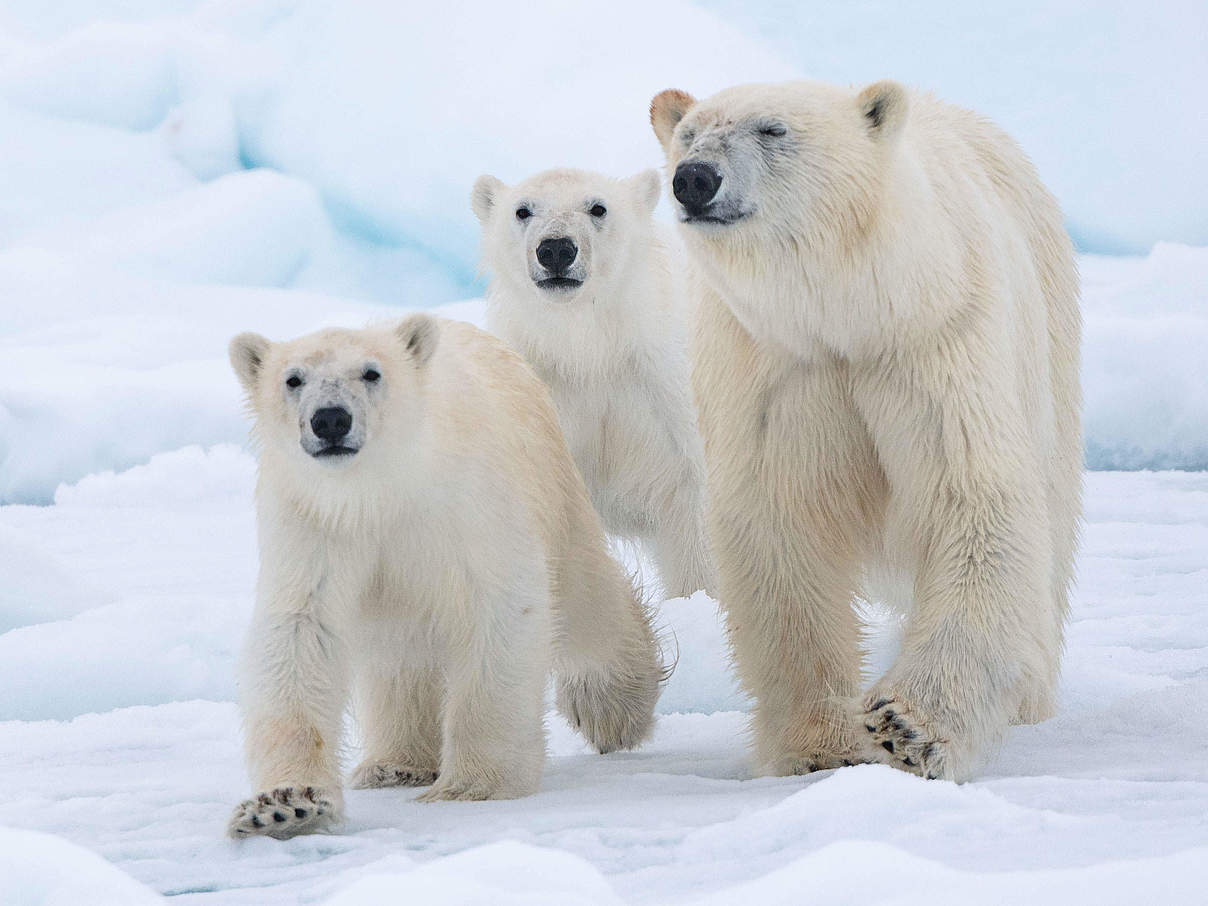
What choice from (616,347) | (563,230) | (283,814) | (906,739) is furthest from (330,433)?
(616,347)

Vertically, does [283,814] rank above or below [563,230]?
below

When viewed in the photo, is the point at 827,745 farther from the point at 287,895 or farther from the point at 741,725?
the point at 287,895

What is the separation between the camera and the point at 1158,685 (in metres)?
5.04

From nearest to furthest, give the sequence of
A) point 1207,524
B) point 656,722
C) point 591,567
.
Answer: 1. point 591,567
2. point 656,722
3. point 1207,524

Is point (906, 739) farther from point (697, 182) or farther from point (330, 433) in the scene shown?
point (330, 433)

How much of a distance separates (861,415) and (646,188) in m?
2.29

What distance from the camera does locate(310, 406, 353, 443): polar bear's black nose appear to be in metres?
3.27

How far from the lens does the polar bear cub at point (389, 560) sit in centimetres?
333

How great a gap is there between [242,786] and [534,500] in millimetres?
1084

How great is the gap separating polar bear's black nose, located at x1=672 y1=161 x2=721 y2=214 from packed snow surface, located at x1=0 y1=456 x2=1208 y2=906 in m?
1.29

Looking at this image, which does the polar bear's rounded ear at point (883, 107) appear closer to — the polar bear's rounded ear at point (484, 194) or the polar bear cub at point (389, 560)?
the polar bear cub at point (389, 560)

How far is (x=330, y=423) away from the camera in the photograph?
10.7ft

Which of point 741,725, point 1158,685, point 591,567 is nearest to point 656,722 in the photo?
point 741,725

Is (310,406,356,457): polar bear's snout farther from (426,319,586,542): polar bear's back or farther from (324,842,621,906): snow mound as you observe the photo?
(324,842,621,906): snow mound
